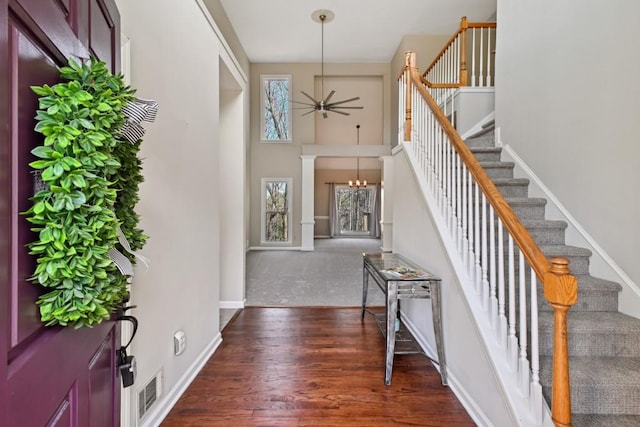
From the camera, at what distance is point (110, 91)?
718 millimetres

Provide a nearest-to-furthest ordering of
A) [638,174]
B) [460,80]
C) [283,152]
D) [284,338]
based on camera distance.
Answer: [638,174], [284,338], [460,80], [283,152]

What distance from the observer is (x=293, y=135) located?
7.71 metres

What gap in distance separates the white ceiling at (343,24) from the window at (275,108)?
65cm

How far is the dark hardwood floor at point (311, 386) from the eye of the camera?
176cm

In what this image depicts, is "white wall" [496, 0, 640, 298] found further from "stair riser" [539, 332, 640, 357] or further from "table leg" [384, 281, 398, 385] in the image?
"table leg" [384, 281, 398, 385]

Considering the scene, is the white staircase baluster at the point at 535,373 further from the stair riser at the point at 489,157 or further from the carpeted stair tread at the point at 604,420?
the stair riser at the point at 489,157

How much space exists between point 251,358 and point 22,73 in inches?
91.6

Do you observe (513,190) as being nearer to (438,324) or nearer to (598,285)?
(598,285)

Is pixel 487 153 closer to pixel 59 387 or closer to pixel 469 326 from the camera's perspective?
pixel 469 326

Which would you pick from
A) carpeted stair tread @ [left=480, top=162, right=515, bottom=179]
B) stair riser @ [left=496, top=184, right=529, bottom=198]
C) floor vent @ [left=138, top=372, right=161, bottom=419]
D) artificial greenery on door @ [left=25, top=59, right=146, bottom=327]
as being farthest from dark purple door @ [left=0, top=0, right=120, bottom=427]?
carpeted stair tread @ [left=480, top=162, right=515, bottom=179]

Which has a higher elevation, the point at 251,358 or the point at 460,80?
the point at 460,80

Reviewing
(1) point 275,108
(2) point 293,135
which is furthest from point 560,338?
(1) point 275,108

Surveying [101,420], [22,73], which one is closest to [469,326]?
[101,420]

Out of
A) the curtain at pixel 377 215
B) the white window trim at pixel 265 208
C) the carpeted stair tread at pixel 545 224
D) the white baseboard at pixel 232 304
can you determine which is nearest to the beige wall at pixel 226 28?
the white window trim at pixel 265 208
